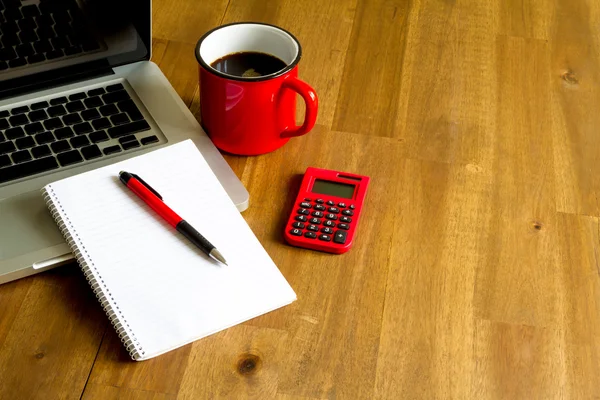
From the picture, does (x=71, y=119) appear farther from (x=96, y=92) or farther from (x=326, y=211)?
(x=326, y=211)

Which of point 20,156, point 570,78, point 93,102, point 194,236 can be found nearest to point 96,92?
point 93,102

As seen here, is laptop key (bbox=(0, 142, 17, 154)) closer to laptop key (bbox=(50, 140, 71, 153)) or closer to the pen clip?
laptop key (bbox=(50, 140, 71, 153))

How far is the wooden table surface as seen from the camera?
30.5 inches

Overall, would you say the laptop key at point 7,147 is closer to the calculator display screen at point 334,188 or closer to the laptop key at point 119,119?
the laptop key at point 119,119

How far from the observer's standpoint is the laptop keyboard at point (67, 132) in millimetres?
894

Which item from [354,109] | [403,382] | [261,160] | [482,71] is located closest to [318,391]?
[403,382]

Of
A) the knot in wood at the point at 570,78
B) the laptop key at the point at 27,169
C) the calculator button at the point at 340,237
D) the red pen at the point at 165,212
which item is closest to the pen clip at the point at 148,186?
the red pen at the point at 165,212

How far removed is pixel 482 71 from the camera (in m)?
1.14

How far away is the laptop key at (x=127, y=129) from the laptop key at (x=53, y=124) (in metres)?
0.06

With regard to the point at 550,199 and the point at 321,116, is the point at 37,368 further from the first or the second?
Answer: the point at 550,199

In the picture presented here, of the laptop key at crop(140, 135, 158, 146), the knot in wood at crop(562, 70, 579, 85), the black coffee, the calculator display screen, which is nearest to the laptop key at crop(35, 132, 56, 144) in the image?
the laptop key at crop(140, 135, 158, 146)

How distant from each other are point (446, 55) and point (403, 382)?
58 centimetres

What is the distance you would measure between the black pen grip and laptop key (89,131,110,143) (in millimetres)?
164

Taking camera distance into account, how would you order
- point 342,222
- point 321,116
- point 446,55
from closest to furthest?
point 342,222, point 321,116, point 446,55
